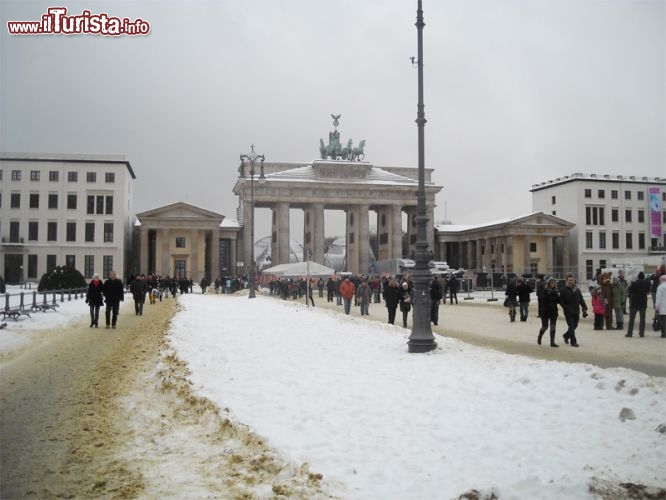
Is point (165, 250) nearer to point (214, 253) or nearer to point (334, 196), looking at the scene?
point (214, 253)

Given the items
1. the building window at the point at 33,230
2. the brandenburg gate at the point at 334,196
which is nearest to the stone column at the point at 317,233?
the brandenburg gate at the point at 334,196

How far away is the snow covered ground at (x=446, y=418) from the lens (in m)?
5.77

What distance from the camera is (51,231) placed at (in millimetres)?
73875

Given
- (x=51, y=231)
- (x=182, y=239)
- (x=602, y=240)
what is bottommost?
(x=182, y=239)

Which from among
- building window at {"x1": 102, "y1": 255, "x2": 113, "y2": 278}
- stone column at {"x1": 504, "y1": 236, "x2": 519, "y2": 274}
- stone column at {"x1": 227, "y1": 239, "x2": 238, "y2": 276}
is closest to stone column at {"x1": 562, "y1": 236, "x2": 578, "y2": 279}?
stone column at {"x1": 504, "y1": 236, "x2": 519, "y2": 274}

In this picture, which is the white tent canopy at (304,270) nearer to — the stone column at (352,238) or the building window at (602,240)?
the stone column at (352,238)

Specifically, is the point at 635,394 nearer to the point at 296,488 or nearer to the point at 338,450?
the point at 338,450

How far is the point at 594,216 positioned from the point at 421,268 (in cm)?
7679

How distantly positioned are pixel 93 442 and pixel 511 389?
5618 millimetres

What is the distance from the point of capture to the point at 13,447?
271 inches

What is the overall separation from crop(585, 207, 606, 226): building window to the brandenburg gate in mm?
20218

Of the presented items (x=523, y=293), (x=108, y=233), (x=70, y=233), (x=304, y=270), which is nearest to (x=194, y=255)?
(x=108, y=233)

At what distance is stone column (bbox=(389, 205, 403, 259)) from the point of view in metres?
82.4

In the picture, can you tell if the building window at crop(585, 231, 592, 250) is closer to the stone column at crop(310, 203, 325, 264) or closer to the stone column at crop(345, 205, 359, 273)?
the stone column at crop(345, 205, 359, 273)
